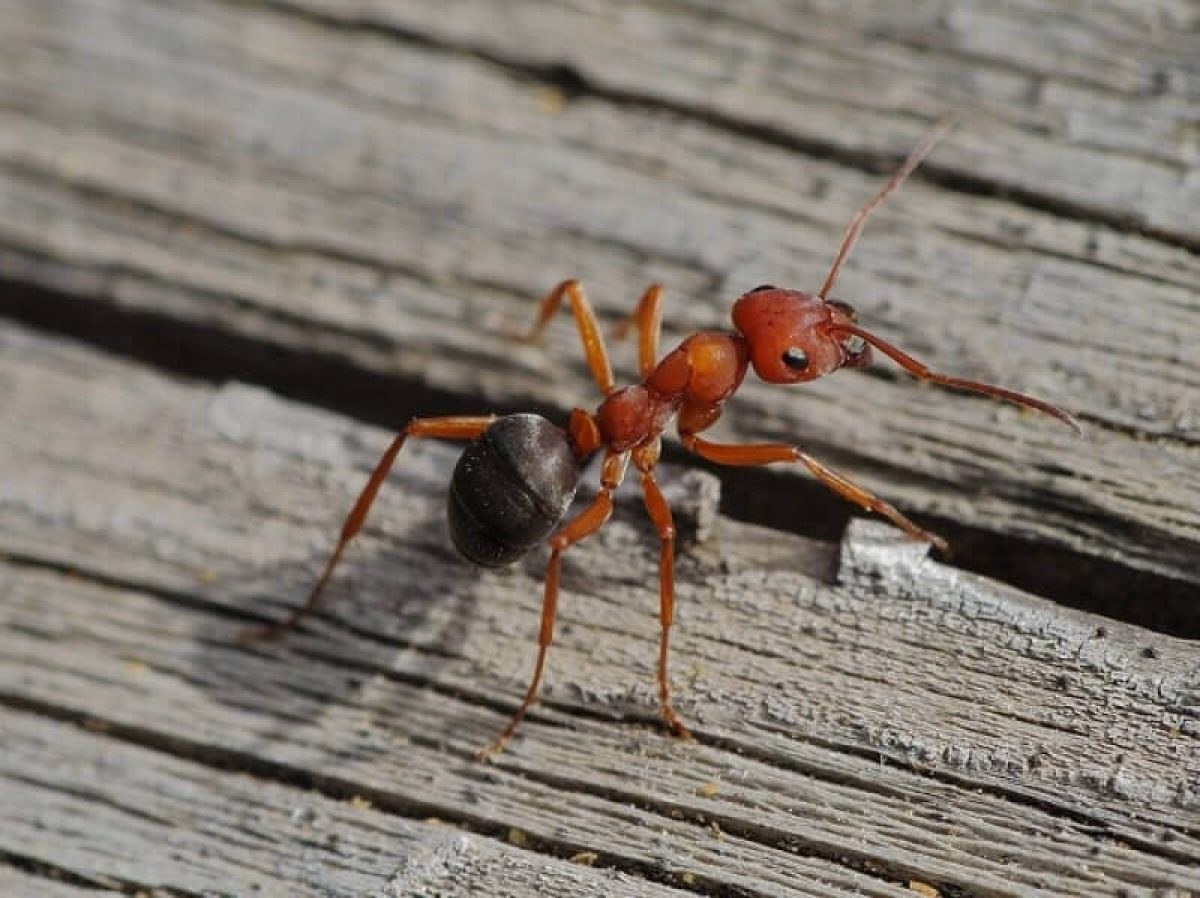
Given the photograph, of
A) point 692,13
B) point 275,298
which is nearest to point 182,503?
point 275,298

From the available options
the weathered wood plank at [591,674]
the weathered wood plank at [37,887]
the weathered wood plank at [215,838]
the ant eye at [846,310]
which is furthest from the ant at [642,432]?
the weathered wood plank at [37,887]

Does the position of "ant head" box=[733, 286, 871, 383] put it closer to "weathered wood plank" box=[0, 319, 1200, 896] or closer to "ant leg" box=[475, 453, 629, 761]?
"weathered wood plank" box=[0, 319, 1200, 896]

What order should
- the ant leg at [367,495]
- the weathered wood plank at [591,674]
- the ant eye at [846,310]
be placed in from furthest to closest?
the ant eye at [846,310], the ant leg at [367,495], the weathered wood plank at [591,674]

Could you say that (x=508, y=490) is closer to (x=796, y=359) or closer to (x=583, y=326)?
(x=583, y=326)

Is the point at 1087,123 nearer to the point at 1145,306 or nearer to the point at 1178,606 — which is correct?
the point at 1145,306

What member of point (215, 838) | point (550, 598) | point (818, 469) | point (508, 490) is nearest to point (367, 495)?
point (508, 490)

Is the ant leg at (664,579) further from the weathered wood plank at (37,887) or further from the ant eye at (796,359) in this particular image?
the weathered wood plank at (37,887)
